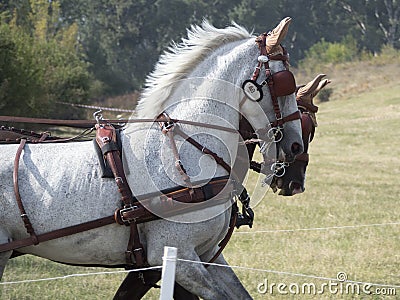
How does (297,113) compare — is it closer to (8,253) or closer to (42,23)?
(8,253)

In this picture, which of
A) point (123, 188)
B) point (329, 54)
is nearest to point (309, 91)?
point (123, 188)

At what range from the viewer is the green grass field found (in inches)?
276

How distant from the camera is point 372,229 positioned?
1005 centimetres

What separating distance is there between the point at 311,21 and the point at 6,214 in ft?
214

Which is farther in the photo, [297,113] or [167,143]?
[297,113]

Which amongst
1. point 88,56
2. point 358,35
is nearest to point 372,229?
point 88,56

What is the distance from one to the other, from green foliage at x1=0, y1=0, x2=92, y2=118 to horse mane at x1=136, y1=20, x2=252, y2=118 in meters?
19.5

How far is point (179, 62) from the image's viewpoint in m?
4.62

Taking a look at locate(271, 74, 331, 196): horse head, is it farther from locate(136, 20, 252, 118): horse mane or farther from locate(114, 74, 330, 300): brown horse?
locate(136, 20, 252, 118): horse mane

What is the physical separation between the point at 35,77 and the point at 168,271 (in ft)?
81.2

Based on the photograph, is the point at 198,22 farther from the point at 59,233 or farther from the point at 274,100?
the point at 59,233

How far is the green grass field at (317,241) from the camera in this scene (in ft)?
23.0

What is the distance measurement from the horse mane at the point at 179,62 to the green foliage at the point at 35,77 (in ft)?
63.9

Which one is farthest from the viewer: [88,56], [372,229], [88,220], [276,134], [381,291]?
[88,56]
